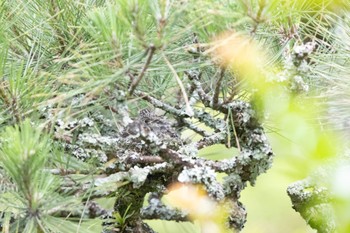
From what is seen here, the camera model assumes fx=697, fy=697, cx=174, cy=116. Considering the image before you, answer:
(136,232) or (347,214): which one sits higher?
(136,232)

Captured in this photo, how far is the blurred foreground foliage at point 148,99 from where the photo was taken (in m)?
0.76

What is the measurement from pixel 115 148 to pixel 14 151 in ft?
0.74

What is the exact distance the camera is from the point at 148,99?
3.18ft

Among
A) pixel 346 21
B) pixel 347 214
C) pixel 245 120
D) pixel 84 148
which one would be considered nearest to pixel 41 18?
pixel 84 148

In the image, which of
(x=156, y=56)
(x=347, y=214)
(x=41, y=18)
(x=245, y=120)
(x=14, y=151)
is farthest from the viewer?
(x=41, y=18)

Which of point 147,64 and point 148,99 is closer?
point 147,64

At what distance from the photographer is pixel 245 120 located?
3.12 feet

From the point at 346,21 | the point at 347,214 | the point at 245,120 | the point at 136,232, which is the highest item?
the point at 346,21

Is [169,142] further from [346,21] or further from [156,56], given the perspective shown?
[346,21]

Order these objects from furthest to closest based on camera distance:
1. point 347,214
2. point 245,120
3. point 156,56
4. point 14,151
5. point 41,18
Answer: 1. point 41,18
2. point 245,120
3. point 156,56
4. point 14,151
5. point 347,214

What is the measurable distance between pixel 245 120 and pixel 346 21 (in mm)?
273

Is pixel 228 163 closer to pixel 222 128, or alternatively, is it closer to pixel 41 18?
pixel 222 128

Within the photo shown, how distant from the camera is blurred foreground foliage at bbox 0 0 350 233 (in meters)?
0.76

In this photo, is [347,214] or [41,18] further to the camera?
[41,18]
